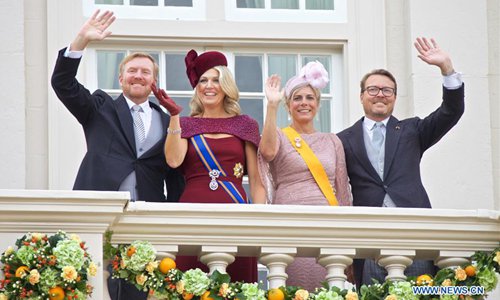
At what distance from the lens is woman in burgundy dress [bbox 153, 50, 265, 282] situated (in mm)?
11344

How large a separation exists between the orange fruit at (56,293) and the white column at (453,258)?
7.68ft

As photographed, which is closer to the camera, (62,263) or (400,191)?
(62,263)

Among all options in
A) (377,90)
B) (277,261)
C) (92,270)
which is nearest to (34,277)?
(92,270)

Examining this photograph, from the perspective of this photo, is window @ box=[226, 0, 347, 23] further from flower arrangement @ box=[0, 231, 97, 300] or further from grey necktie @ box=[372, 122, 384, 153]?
flower arrangement @ box=[0, 231, 97, 300]

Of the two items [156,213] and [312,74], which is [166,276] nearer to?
[156,213]

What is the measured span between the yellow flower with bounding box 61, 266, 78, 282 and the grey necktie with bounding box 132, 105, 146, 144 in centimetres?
172

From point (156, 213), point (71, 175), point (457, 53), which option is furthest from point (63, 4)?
point (156, 213)

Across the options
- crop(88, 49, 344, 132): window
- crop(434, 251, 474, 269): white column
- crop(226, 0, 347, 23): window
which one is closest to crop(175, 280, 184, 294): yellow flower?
crop(434, 251, 474, 269): white column

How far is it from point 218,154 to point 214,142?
8 cm

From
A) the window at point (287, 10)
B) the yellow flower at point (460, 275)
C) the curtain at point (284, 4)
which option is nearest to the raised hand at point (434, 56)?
the yellow flower at point (460, 275)

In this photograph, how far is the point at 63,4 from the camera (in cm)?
1424

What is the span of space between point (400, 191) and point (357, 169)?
0.32 m

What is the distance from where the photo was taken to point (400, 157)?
462 inches

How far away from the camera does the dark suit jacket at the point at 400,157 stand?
11594 mm
